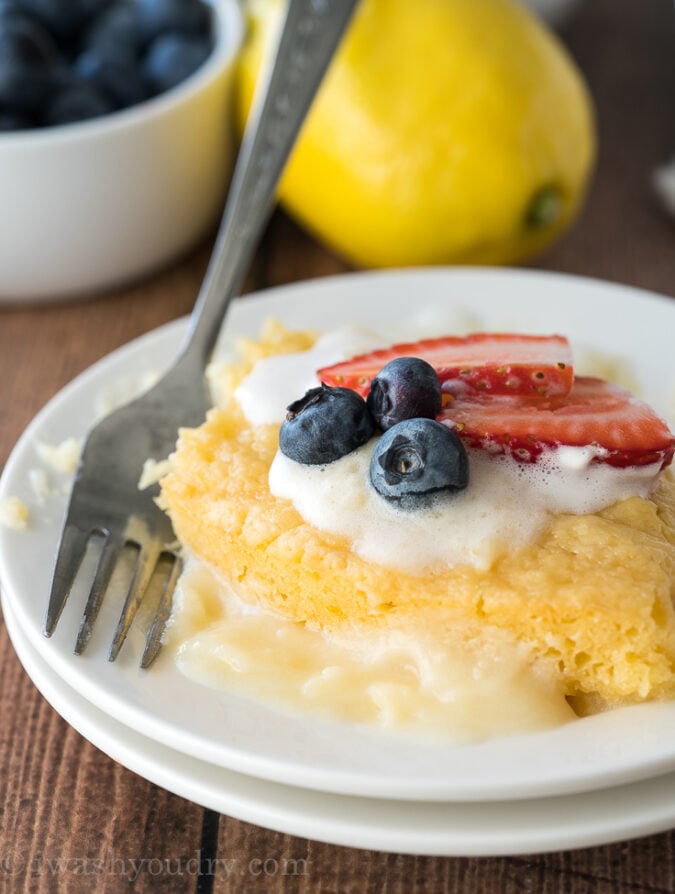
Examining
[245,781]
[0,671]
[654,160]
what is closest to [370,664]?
[245,781]

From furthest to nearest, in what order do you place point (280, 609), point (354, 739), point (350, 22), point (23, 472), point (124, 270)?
point (124, 270) → point (350, 22) → point (23, 472) → point (280, 609) → point (354, 739)

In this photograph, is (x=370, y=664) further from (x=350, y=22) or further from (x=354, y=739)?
(x=350, y=22)

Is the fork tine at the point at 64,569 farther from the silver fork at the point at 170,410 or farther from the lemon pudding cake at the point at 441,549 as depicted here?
the lemon pudding cake at the point at 441,549

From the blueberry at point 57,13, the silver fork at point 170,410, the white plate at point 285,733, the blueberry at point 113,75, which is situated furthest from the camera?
the blueberry at point 57,13

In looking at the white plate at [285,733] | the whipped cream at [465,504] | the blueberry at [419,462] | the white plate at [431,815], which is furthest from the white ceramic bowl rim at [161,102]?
the white plate at [431,815]

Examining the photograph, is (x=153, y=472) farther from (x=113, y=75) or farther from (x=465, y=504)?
(x=113, y=75)

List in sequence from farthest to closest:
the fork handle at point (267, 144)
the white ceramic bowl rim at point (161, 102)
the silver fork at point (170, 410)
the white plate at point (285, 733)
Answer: the white ceramic bowl rim at point (161, 102)
the fork handle at point (267, 144)
the silver fork at point (170, 410)
the white plate at point (285, 733)

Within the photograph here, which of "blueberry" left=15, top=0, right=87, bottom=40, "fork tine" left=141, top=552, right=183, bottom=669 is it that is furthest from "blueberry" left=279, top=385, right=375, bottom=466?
"blueberry" left=15, top=0, right=87, bottom=40
